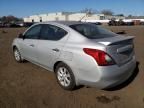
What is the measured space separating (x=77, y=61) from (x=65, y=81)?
2.68ft

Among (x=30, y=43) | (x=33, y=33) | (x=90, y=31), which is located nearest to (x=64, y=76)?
(x=90, y=31)

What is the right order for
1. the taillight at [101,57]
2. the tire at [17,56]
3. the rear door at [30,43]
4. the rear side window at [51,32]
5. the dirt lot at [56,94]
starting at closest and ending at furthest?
1. the taillight at [101,57]
2. the dirt lot at [56,94]
3. the rear side window at [51,32]
4. the rear door at [30,43]
5. the tire at [17,56]

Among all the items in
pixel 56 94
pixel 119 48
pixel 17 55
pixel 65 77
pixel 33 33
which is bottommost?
pixel 56 94

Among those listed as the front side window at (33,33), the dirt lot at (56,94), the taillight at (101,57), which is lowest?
the dirt lot at (56,94)

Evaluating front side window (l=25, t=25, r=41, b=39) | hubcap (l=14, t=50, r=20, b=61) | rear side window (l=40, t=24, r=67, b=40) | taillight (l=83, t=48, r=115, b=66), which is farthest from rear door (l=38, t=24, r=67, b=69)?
hubcap (l=14, t=50, r=20, b=61)

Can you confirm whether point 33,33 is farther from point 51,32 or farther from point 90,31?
point 90,31

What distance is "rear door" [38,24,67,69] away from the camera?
5.48 m

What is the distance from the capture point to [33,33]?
678 cm

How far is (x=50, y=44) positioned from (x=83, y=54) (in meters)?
1.27

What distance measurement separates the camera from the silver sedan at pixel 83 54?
464cm

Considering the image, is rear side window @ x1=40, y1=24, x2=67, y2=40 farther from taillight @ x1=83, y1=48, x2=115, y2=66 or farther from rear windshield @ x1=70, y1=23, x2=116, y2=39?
taillight @ x1=83, y1=48, x2=115, y2=66

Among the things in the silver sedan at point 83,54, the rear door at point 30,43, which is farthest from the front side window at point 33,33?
the silver sedan at point 83,54

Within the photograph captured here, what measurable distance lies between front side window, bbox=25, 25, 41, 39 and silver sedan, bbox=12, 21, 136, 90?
104mm

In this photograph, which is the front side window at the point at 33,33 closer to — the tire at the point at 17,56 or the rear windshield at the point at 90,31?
the tire at the point at 17,56
